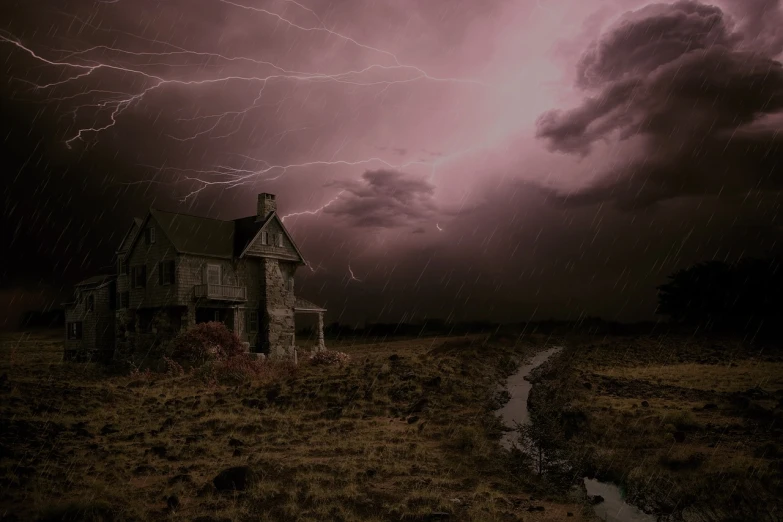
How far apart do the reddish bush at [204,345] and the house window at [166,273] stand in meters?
4.03

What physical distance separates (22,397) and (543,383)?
23576 millimetres

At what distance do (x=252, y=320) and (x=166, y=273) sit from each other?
6602 mm

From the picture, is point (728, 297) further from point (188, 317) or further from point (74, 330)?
point (74, 330)

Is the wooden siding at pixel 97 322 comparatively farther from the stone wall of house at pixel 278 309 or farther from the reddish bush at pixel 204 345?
the stone wall of house at pixel 278 309

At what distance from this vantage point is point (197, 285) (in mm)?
35438

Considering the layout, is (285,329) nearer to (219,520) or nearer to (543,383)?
(543,383)

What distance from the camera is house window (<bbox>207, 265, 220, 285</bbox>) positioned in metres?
36.5

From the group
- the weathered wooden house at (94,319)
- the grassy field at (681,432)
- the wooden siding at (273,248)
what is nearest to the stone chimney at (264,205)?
the wooden siding at (273,248)

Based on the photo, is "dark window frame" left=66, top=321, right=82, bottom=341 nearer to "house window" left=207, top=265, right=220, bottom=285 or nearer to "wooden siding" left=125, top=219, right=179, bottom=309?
"wooden siding" left=125, top=219, right=179, bottom=309

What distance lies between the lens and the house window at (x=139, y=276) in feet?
124

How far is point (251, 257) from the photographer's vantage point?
38969 mm

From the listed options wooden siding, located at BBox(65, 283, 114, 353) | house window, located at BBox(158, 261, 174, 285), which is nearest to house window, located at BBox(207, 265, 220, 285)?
house window, located at BBox(158, 261, 174, 285)

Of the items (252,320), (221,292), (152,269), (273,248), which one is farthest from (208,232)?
(252,320)

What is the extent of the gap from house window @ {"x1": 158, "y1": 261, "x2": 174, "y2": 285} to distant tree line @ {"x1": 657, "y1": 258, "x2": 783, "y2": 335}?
2096 inches
